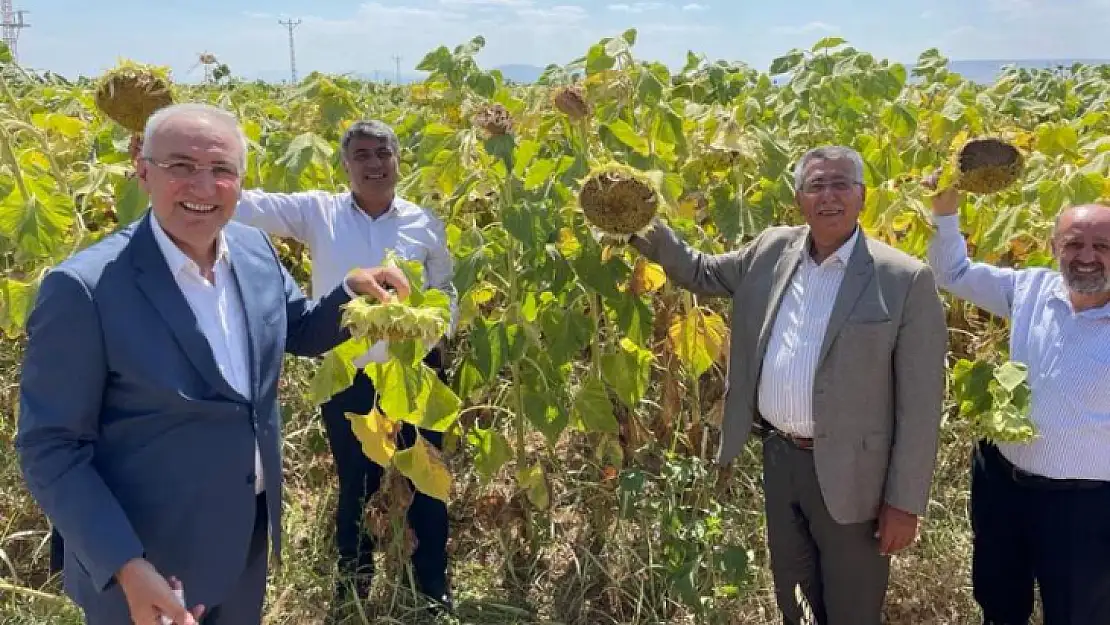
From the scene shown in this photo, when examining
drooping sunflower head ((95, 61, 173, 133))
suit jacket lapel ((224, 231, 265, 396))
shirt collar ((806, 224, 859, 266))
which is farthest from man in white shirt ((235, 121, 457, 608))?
shirt collar ((806, 224, 859, 266))

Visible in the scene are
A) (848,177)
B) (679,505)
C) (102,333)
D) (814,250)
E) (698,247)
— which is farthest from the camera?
(679,505)

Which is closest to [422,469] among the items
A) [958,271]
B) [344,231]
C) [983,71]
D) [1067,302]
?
[344,231]

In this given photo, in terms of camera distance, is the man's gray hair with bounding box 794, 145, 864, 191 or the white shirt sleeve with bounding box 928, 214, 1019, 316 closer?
the man's gray hair with bounding box 794, 145, 864, 191

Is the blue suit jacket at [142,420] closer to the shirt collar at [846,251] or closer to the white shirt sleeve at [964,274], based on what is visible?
the shirt collar at [846,251]

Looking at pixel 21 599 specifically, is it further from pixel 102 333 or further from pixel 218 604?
pixel 102 333

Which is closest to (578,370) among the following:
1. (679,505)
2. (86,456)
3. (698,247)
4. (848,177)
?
(679,505)

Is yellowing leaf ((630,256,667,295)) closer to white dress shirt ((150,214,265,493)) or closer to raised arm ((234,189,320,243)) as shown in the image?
raised arm ((234,189,320,243))

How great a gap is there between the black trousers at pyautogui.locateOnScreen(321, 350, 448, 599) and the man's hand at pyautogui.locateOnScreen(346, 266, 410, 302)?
46.9 inches

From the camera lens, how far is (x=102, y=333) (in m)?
1.60

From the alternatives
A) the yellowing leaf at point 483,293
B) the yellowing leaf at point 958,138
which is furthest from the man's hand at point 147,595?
the yellowing leaf at point 958,138

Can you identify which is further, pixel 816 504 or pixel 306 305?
pixel 816 504

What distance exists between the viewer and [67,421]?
1.58 metres

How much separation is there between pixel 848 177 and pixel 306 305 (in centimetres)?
139

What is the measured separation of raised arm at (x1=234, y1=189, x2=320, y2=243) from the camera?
291 centimetres
